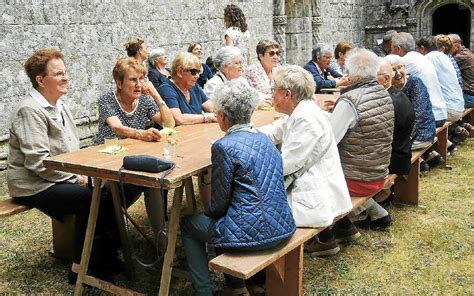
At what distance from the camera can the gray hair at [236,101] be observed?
2.72 meters

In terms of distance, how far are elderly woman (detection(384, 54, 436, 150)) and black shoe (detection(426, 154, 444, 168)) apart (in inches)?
42.1

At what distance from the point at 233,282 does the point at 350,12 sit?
12.6 m

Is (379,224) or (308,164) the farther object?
(379,224)

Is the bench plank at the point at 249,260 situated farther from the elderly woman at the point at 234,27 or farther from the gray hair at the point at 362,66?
the elderly woman at the point at 234,27

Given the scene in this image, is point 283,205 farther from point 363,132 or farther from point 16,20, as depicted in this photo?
point 16,20

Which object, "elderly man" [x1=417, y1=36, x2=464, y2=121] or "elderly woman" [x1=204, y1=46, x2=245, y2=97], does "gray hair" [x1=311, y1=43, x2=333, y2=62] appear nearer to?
"elderly man" [x1=417, y1=36, x2=464, y2=121]

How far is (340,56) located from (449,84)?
1672mm

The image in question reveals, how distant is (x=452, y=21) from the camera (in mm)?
16281

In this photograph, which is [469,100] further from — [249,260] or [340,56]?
[249,260]

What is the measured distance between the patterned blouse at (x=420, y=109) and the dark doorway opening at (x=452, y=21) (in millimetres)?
12274

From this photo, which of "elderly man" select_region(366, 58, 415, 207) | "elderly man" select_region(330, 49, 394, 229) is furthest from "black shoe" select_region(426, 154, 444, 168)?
"elderly man" select_region(330, 49, 394, 229)

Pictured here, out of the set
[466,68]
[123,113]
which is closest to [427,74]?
[466,68]

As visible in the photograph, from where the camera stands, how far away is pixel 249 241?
8.55ft

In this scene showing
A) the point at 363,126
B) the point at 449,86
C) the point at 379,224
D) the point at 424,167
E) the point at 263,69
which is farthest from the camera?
the point at 449,86
